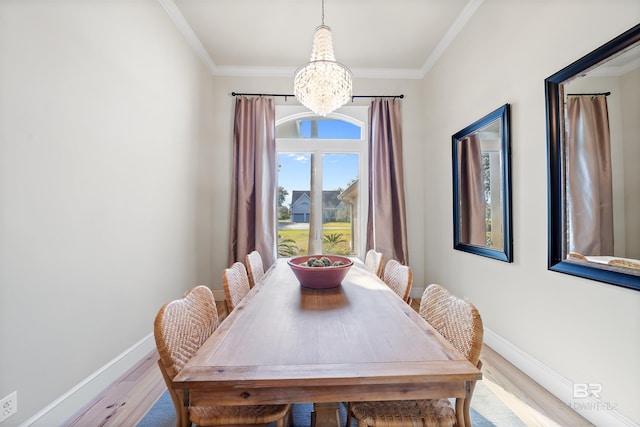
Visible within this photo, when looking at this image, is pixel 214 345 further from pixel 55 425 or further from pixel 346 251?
pixel 346 251

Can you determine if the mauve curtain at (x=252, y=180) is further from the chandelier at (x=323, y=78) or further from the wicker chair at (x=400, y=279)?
the wicker chair at (x=400, y=279)

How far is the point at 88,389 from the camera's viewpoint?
61.7 inches

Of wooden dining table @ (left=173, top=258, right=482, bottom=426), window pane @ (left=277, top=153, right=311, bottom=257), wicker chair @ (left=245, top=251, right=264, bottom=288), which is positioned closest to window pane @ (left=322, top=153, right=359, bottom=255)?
window pane @ (left=277, top=153, right=311, bottom=257)

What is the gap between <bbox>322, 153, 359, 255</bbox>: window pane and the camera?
3592 mm

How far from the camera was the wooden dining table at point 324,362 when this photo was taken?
2.27 ft

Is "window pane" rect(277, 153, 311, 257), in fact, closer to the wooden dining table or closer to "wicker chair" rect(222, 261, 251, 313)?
"wicker chair" rect(222, 261, 251, 313)

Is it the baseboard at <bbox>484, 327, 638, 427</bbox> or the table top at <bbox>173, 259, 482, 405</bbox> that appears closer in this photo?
the table top at <bbox>173, 259, 482, 405</bbox>

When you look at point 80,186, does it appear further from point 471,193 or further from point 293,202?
point 471,193

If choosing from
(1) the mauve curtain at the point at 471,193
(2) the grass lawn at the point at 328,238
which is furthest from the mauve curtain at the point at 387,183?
(1) the mauve curtain at the point at 471,193

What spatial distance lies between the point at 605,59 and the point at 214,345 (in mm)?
2164

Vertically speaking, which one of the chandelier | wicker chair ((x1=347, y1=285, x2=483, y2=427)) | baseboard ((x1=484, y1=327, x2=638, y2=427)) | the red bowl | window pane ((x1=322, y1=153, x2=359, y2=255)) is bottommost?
baseboard ((x1=484, y1=327, x2=638, y2=427))

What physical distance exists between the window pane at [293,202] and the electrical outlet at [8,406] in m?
2.52

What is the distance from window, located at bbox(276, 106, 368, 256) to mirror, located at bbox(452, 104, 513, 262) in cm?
121

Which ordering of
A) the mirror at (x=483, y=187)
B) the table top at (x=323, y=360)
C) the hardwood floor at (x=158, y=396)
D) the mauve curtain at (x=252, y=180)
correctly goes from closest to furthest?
the table top at (x=323, y=360), the hardwood floor at (x=158, y=396), the mirror at (x=483, y=187), the mauve curtain at (x=252, y=180)
